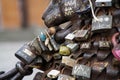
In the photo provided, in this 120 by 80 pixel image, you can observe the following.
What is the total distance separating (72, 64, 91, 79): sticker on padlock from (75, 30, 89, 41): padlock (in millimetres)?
44

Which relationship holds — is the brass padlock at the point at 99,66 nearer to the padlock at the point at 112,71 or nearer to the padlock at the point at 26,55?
the padlock at the point at 112,71

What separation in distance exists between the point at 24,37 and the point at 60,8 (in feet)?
16.2

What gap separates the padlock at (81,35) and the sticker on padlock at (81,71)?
0.04 meters

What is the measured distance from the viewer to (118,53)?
0.70 m

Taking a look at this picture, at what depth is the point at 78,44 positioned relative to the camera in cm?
79

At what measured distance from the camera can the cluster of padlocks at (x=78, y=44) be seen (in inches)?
29.6

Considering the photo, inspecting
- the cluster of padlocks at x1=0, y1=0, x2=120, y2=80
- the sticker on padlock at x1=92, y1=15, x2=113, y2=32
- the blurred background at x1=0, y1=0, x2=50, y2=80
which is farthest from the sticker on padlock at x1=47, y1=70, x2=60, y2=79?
the blurred background at x1=0, y1=0, x2=50, y2=80

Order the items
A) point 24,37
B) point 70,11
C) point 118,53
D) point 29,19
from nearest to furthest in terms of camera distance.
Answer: point 118,53
point 70,11
point 24,37
point 29,19

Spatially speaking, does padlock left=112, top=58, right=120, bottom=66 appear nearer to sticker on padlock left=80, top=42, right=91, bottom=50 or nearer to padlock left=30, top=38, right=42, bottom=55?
sticker on padlock left=80, top=42, right=91, bottom=50

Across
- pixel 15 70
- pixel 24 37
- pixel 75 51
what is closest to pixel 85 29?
pixel 75 51

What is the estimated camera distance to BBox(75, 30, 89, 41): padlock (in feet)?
2.54

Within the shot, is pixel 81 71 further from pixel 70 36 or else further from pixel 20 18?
pixel 20 18

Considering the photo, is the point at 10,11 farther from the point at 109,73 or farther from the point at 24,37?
the point at 109,73

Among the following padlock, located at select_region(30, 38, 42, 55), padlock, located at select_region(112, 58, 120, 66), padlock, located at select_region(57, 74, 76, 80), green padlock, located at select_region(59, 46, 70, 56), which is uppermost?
padlock, located at select_region(30, 38, 42, 55)
